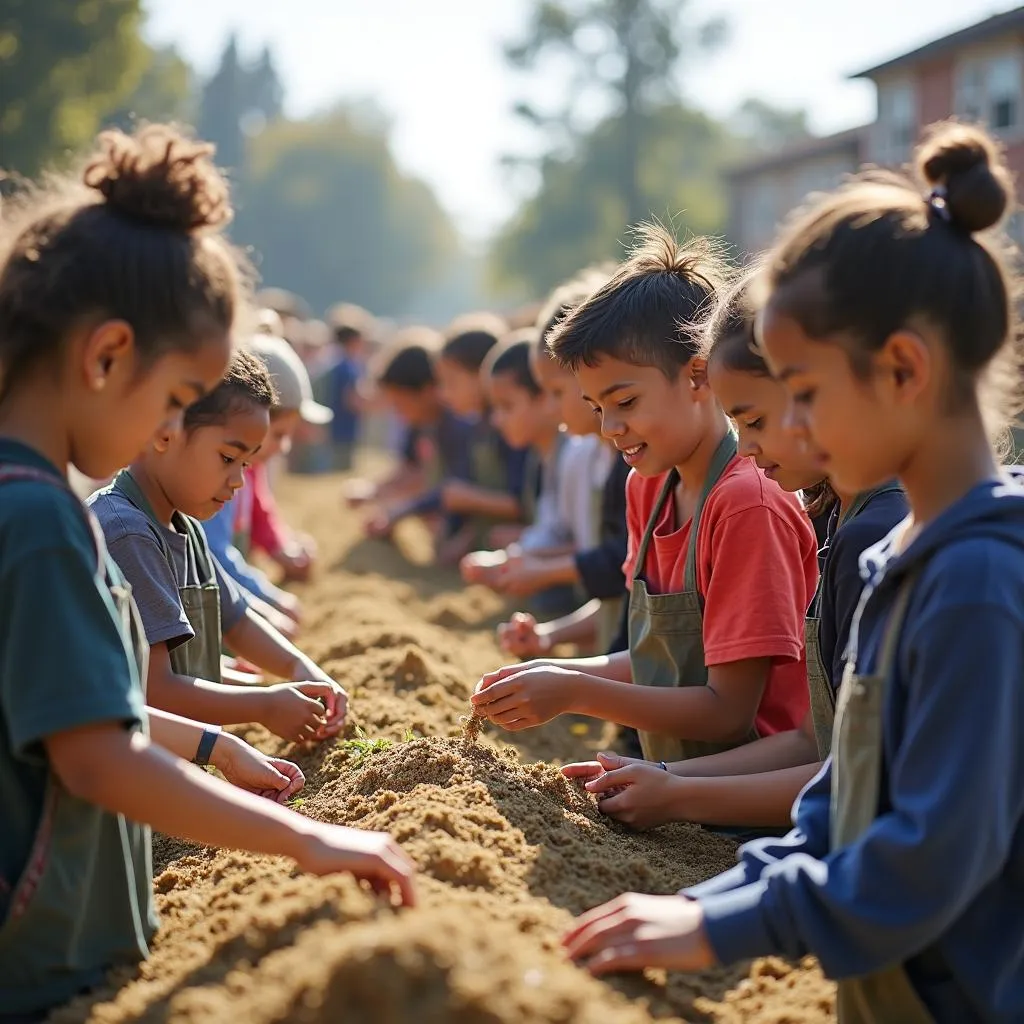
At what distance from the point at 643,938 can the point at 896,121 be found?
36354mm

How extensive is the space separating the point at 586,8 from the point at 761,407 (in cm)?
5583

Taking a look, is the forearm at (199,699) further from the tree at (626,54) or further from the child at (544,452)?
the tree at (626,54)

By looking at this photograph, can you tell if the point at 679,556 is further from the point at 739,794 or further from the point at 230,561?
the point at 230,561

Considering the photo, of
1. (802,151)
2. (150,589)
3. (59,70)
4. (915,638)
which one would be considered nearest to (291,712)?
(150,589)

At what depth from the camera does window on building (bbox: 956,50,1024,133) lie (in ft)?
102

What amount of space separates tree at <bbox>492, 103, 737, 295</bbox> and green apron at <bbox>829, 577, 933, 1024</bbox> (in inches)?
2072

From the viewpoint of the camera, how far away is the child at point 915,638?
2219 millimetres

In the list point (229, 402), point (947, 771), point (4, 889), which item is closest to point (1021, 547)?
point (947, 771)

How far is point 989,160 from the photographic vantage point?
8.07ft

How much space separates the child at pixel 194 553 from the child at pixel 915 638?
6.14 feet

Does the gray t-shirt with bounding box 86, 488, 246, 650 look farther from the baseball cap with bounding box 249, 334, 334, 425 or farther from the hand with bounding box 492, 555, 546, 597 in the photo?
the hand with bounding box 492, 555, 546, 597

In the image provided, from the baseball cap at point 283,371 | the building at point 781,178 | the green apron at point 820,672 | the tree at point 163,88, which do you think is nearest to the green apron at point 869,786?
the green apron at point 820,672

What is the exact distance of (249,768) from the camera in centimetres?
353

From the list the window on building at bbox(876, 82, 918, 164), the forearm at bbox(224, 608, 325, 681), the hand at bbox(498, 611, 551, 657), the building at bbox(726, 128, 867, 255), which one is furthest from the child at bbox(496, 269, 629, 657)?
the building at bbox(726, 128, 867, 255)
